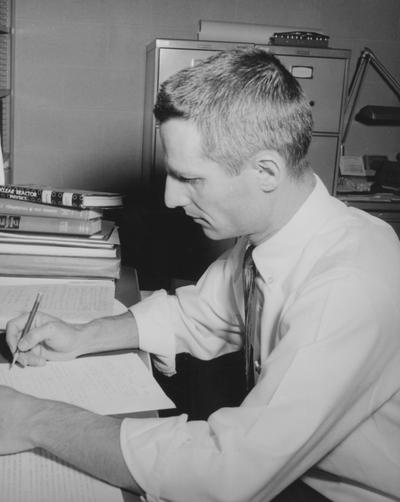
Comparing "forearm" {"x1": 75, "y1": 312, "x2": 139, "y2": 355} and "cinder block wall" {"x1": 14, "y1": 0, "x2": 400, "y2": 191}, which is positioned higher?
"cinder block wall" {"x1": 14, "y1": 0, "x2": 400, "y2": 191}

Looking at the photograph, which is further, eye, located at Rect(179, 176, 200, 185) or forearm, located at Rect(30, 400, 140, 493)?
eye, located at Rect(179, 176, 200, 185)

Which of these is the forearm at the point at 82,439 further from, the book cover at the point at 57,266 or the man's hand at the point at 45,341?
the book cover at the point at 57,266

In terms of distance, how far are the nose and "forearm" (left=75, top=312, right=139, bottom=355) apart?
10.6 inches

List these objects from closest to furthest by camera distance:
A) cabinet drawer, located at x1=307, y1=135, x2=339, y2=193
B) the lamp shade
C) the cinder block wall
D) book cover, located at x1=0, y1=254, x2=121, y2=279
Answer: book cover, located at x1=0, y1=254, x2=121, y2=279
cabinet drawer, located at x1=307, y1=135, x2=339, y2=193
the cinder block wall
the lamp shade

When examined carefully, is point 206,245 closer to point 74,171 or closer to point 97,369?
point 74,171

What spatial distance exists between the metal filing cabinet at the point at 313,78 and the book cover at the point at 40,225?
1.52m

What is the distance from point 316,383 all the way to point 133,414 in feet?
0.87

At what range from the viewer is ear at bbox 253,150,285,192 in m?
0.89

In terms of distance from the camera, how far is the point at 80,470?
0.70 m

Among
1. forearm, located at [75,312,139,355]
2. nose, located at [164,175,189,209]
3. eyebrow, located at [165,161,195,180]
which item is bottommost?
forearm, located at [75,312,139,355]

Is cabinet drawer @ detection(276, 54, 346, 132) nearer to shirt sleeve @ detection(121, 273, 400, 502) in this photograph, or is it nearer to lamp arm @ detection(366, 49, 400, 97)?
lamp arm @ detection(366, 49, 400, 97)

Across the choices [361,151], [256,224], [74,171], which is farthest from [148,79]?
[256,224]

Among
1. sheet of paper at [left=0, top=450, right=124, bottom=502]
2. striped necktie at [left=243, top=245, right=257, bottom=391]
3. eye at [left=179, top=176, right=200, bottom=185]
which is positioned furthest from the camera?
striped necktie at [left=243, top=245, right=257, bottom=391]

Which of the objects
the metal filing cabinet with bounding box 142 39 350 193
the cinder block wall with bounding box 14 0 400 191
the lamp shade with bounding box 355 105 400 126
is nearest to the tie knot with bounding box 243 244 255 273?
the metal filing cabinet with bounding box 142 39 350 193
